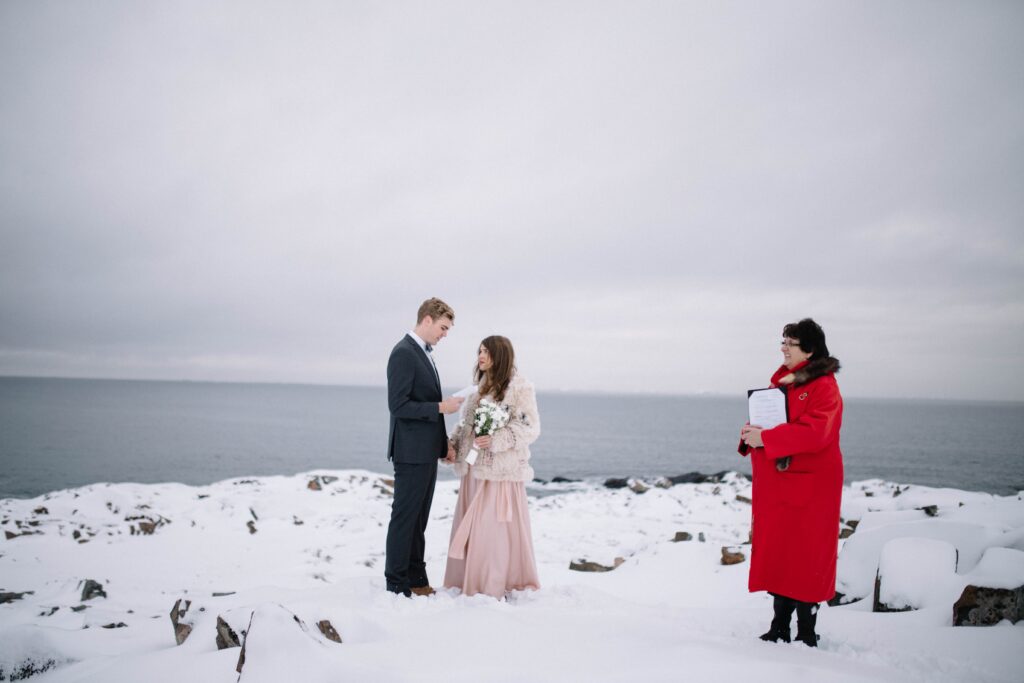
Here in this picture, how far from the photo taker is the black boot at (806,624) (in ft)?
13.3

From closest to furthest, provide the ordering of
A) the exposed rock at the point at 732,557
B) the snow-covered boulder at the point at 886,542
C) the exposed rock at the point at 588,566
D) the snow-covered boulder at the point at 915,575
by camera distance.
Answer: the snow-covered boulder at the point at 915,575
the snow-covered boulder at the point at 886,542
the exposed rock at the point at 732,557
the exposed rock at the point at 588,566

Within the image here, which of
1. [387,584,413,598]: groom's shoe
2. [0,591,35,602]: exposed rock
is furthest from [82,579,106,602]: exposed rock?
[387,584,413,598]: groom's shoe

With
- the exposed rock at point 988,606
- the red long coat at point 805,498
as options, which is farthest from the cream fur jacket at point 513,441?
the exposed rock at point 988,606

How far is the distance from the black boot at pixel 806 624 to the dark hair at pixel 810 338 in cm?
196

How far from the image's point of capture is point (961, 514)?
700 centimetres

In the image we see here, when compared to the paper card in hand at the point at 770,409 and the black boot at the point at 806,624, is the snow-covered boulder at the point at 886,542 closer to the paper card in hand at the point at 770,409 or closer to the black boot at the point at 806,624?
the black boot at the point at 806,624

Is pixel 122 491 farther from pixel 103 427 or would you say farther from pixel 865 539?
pixel 103 427

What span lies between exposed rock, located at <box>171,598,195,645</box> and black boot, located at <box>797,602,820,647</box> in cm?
483

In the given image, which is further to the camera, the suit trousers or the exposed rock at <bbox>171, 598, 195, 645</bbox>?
the suit trousers

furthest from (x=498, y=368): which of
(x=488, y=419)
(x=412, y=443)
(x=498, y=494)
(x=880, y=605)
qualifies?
(x=880, y=605)

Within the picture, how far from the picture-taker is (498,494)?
5.24 meters

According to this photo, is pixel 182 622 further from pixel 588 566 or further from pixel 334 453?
pixel 334 453

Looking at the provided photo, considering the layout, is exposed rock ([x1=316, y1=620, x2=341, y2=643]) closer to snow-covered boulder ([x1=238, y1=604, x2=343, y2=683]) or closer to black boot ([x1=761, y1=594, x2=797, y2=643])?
snow-covered boulder ([x1=238, y1=604, x2=343, y2=683])

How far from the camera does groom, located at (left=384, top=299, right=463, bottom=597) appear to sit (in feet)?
16.9
